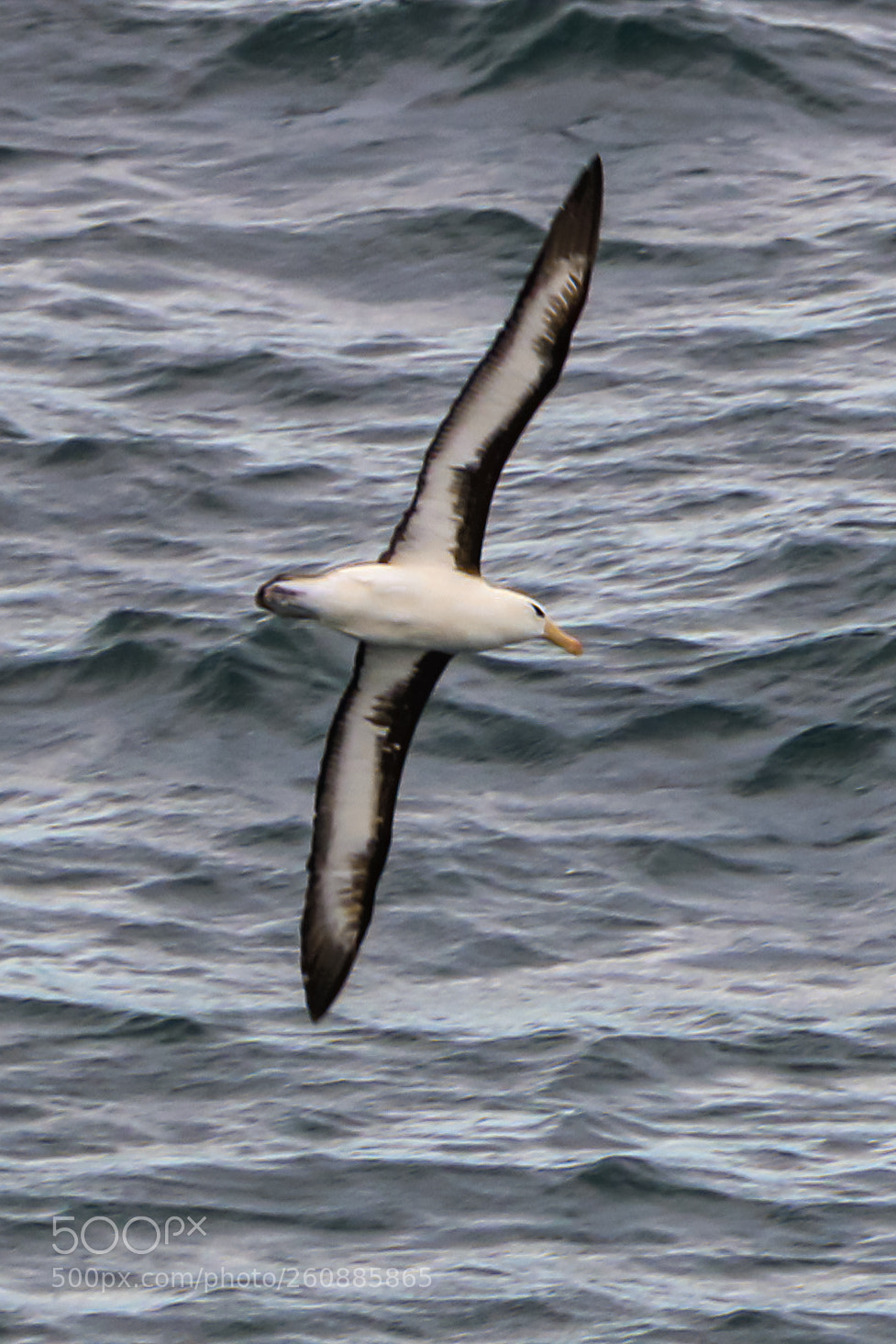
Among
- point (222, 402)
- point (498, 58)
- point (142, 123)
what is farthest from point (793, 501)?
point (142, 123)

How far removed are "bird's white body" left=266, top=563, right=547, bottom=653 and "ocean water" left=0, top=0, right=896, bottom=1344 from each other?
2.70 meters

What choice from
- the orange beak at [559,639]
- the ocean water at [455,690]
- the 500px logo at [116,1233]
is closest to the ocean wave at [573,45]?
the ocean water at [455,690]

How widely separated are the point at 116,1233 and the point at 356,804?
228 cm

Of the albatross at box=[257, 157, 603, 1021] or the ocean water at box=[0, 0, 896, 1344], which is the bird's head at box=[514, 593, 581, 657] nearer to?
the albatross at box=[257, 157, 603, 1021]

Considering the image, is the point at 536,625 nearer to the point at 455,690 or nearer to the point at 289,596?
the point at 289,596

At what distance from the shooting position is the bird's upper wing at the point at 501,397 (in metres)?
12.0

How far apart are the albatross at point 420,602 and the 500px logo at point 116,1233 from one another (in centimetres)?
→ 128

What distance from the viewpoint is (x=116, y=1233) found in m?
13.3

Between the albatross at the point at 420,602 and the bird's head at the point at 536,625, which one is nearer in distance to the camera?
the albatross at the point at 420,602

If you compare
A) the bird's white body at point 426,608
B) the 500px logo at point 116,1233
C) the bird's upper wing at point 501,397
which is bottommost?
the 500px logo at point 116,1233

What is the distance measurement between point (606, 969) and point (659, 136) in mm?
9498

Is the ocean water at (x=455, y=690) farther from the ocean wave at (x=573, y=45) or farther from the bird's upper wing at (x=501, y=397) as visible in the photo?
the bird's upper wing at (x=501, y=397)

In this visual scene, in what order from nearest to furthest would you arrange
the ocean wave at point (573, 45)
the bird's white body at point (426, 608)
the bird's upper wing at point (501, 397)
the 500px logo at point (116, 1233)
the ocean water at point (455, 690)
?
the bird's upper wing at point (501, 397) → the bird's white body at point (426, 608) → the 500px logo at point (116, 1233) → the ocean water at point (455, 690) → the ocean wave at point (573, 45)

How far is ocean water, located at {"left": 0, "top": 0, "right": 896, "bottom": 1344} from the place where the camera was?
1342 centimetres
